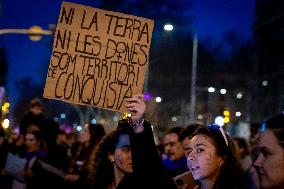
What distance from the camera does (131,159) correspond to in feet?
16.2

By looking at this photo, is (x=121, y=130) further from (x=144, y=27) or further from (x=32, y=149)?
(x=32, y=149)

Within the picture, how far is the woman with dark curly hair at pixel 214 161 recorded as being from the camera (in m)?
4.42

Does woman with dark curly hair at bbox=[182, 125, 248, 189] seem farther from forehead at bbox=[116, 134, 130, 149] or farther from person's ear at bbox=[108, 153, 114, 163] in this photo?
person's ear at bbox=[108, 153, 114, 163]

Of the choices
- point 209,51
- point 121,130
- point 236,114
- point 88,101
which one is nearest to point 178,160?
point 121,130

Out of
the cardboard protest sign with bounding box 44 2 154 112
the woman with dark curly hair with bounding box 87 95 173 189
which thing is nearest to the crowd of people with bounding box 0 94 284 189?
the woman with dark curly hair with bounding box 87 95 173 189

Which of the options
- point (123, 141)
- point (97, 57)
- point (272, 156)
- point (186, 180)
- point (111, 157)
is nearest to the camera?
point (272, 156)

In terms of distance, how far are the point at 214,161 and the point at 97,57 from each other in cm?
139

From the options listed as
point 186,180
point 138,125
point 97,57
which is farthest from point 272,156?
point 97,57

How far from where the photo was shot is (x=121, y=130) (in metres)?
5.43

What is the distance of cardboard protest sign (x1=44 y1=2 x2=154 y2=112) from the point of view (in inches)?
197

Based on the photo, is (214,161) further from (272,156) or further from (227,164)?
(272,156)

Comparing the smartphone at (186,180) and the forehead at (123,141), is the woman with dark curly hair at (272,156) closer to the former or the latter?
the smartphone at (186,180)

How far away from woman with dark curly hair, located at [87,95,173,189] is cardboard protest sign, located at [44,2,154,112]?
0.34 metres

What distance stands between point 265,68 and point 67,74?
7093 centimetres
